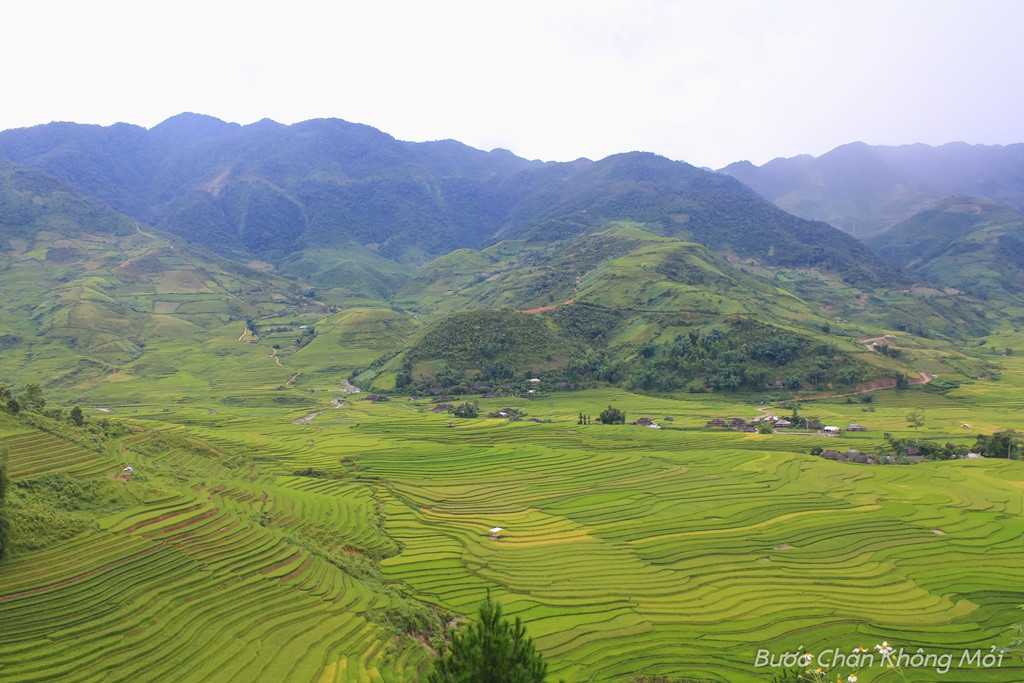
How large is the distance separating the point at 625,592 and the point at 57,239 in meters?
213

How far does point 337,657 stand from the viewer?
2506 centimetres

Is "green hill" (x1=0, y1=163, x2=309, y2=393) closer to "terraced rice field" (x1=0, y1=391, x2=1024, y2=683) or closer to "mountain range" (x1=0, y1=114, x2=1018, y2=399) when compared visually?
"mountain range" (x1=0, y1=114, x2=1018, y2=399)

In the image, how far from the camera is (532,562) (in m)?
36.8

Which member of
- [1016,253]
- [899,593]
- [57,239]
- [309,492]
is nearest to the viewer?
[899,593]

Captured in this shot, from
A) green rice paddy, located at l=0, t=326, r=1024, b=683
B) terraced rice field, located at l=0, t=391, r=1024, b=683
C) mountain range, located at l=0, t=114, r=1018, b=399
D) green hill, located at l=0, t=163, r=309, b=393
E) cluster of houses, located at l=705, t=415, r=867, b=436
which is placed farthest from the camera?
green hill, located at l=0, t=163, r=309, b=393

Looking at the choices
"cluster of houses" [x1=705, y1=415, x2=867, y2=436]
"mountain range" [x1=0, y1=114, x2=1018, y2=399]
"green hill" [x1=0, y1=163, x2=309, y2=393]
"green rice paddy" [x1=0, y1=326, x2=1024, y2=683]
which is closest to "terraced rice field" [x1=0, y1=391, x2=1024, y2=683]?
"green rice paddy" [x1=0, y1=326, x2=1024, y2=683]

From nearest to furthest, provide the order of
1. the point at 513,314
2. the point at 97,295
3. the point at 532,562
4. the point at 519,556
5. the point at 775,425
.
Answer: the point at 532,562
the point at 519,556
the point at 775,425
the point at 513,314
the point at 97,295

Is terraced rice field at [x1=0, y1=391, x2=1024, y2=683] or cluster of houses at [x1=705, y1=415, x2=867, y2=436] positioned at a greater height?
cluster of houses at [x1=705, y1=415, x2=867, y2=436]

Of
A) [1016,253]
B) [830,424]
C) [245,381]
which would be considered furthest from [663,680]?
[1016,253]

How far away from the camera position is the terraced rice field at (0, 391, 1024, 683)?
81.5 ft

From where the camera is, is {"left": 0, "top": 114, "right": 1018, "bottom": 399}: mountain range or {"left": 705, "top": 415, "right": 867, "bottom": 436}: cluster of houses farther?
{"left": 0, "top": 114, "right": 1018, "bottom": 399}: mountain range

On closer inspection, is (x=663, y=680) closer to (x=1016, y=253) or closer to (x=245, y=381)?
(x=245, y=381)

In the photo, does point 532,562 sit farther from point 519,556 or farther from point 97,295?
point 97,295

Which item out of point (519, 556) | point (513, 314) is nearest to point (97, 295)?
point (513, 314)
